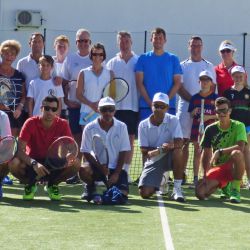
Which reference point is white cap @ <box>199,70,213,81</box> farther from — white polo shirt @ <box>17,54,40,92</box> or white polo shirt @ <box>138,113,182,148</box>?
white polo shirt @ <box>17,54,40,92</box>

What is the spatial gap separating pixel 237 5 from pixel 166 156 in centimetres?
1530

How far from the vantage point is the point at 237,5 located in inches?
996

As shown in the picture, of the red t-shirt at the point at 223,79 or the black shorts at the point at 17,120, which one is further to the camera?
the red t-shirt at the point at 223,79

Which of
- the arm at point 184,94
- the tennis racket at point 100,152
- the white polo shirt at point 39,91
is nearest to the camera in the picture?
the tennis racket at point 100,152

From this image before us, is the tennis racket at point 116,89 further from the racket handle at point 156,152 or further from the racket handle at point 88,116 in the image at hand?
the racket handle at point 156,152

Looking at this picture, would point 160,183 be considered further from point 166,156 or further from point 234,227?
point 234,227

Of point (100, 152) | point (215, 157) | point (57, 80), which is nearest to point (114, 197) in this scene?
point (100, 152)

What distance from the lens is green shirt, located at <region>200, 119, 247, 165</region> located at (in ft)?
35.4

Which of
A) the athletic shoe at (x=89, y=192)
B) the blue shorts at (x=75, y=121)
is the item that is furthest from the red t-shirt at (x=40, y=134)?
the blue shorts at (x=75, y=121)

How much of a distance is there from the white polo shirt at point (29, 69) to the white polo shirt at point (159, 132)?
1.97 meters

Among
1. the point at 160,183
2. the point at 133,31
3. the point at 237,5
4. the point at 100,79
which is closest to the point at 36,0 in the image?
the point at 133,31

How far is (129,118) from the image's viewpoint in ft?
39.8

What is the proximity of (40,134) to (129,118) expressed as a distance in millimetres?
1993

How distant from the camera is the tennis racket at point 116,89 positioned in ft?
38.5
